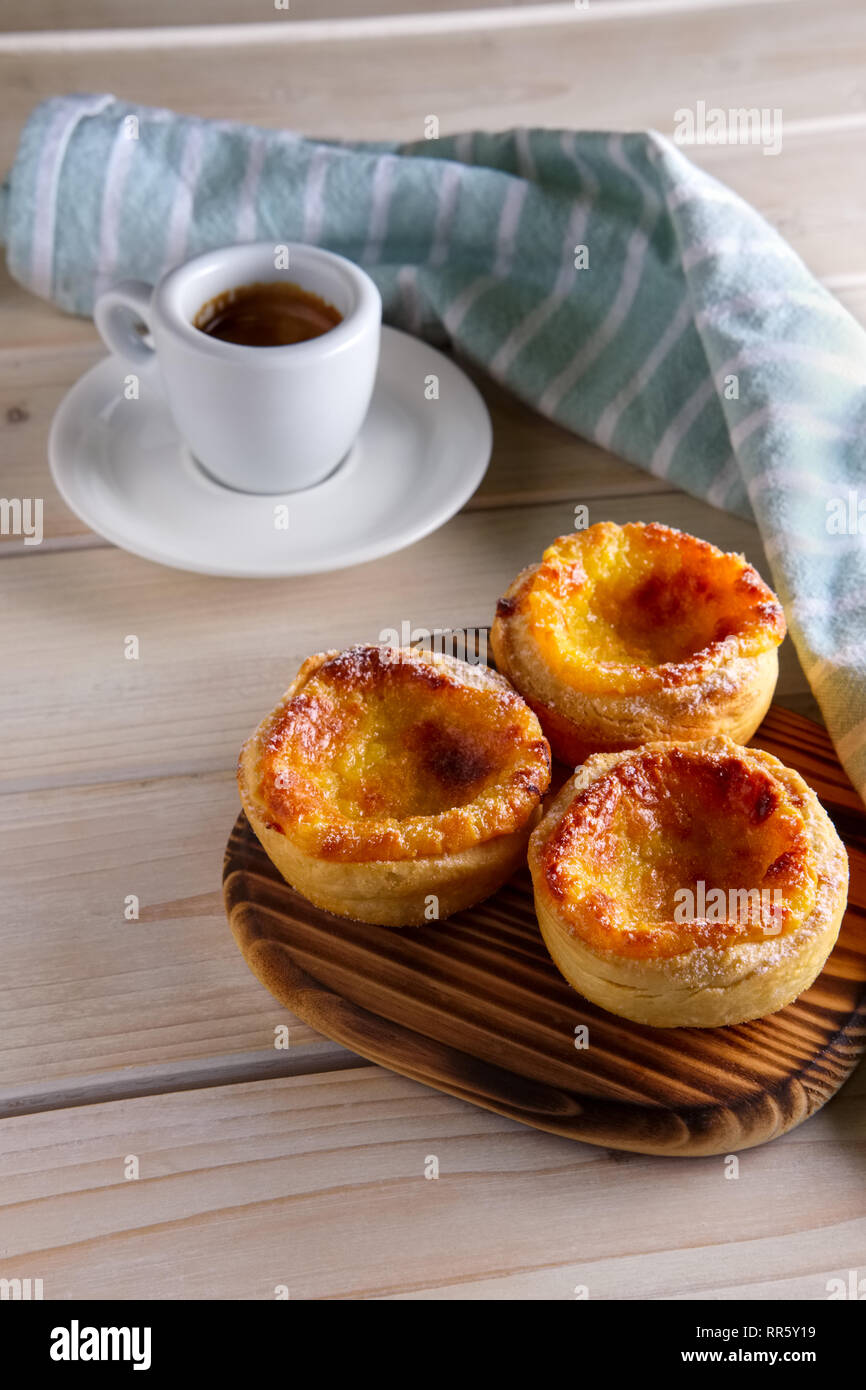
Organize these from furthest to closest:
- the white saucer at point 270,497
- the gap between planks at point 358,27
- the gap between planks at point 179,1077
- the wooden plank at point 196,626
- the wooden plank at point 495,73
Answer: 1. the gap between planks at point 358,27
2. the wooden plank at point 495,73
3. the white saucer at point 270,497
4. the wooden plank at point 196,626
5. the gap between planks at point 179,1077

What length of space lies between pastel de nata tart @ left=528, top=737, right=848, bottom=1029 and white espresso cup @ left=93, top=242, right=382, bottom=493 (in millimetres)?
693

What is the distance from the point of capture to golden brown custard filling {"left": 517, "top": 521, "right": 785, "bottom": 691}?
1506mm

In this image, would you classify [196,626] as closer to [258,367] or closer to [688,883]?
[258,367]

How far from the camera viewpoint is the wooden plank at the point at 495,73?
267cm

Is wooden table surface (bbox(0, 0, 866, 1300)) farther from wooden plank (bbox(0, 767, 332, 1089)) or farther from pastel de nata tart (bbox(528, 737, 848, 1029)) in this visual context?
pastel de nata tart (bbox(528, 737, 848, 1029))

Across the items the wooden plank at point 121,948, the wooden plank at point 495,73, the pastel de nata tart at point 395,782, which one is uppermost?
the wooden plank at point 495,73

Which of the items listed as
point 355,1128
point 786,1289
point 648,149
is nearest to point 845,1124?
point 786,1289

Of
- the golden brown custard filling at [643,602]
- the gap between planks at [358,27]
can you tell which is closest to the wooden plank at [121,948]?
Result: the golden brown custard filling at [643,602]

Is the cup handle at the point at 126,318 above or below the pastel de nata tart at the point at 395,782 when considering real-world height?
above

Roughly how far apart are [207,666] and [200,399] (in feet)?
1.17

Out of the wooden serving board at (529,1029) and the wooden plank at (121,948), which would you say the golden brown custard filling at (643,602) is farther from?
the wooden plank at (121,948)

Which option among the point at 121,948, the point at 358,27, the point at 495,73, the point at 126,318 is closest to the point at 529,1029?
the point at 121,948

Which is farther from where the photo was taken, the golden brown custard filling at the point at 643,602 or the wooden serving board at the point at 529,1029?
the golden brown custard filling at the point at 643,602

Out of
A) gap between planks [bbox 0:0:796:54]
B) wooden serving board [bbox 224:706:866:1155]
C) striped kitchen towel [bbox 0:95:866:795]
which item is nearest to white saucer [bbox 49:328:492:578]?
striped kitchen towel [bbox 0:95:866:795]
